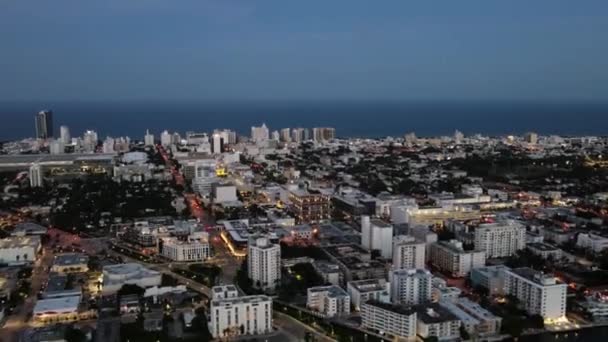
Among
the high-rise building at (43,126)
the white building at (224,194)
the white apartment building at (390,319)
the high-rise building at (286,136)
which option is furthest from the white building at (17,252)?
the high-rise building at (43,126)

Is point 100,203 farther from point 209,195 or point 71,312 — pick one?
point 71,312

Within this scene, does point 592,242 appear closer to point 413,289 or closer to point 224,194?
point 413,289

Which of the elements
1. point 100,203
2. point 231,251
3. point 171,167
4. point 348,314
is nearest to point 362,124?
point 171,167

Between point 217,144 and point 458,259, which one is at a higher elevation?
A: point 217,144

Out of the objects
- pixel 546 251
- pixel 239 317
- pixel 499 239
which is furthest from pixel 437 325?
pixel 546 251

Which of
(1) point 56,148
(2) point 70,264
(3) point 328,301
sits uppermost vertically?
(1) point 56,148
